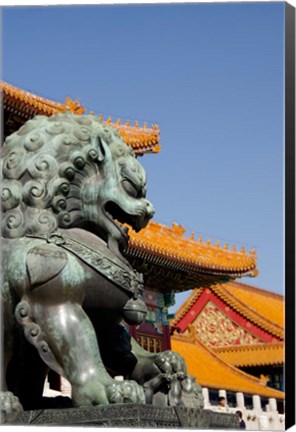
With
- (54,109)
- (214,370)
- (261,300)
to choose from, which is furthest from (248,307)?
(54,109)

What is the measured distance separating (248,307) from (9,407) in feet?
73.0

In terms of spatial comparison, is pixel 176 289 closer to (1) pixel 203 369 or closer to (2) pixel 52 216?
(1) pixel 203 369

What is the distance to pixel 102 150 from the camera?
3617 mm

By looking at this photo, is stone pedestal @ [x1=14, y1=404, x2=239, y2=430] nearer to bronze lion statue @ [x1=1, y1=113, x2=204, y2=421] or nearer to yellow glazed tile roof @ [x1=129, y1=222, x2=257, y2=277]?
bronze lion statue @ [x1=1, y1=113, x2=204, y2=421]

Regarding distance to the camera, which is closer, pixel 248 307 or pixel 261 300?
pixel 248 307

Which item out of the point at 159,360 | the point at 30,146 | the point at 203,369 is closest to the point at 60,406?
the point at 159,360

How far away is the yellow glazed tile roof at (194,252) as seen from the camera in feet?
54.4

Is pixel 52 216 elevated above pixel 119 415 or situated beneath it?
elevated above

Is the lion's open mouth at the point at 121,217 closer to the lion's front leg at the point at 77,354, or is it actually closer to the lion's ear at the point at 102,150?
the lion's ear at the point at 102,150

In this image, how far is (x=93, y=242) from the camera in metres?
3.56

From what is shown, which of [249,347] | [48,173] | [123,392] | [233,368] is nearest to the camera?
[123,392]

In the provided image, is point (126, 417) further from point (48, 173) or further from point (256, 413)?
point (256, 413)

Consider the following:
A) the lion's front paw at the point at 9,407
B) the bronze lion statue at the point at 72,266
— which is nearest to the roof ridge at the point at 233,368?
the bronze lion statue at the point at 72,266

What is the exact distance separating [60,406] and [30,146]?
106cm
